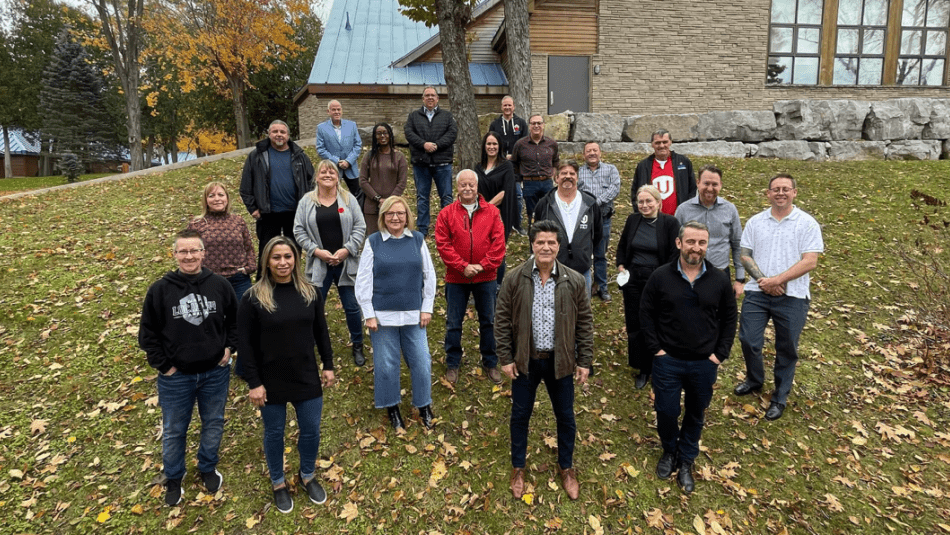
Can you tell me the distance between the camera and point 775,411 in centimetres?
496

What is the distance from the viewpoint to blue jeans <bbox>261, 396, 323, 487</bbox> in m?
3.71

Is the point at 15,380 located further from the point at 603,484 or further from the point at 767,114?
the point at 767,114

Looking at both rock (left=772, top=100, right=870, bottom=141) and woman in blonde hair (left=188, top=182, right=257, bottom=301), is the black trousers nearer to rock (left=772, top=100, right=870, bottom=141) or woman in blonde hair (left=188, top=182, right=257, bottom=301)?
woman in blonde hair (left=188, top=182, right=257, bottom=301)

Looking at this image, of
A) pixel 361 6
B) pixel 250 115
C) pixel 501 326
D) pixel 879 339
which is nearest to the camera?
pixel 501 326

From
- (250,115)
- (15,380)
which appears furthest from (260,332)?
(250,115)

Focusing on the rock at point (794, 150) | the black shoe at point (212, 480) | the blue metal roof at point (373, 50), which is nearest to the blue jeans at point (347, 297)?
the black shoe at point (212, 480)

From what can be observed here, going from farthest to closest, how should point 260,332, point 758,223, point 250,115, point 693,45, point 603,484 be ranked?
point 250,115 < point 693,45 < point 758,223 < point 603,484 < point 260,332

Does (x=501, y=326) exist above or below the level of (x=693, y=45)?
below

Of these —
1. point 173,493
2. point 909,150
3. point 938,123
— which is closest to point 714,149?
point 909,150

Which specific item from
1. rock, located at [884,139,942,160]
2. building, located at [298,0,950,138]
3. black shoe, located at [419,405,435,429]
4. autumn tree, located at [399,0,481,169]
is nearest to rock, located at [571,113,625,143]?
building, located at [298,0,950,138]

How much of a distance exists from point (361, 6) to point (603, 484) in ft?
67.5

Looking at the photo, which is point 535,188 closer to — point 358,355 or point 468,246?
point 468,246

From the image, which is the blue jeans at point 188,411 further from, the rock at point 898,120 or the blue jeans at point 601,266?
the rock at point 898,120

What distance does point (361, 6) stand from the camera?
66.2ft
